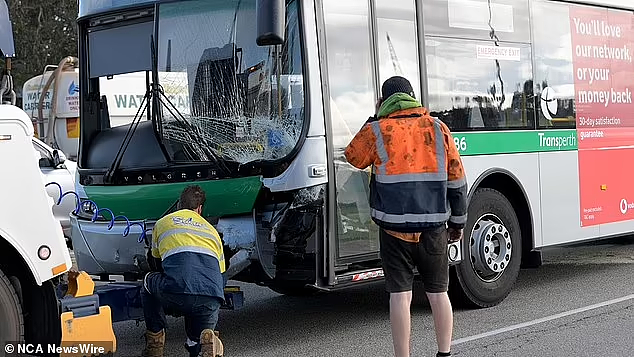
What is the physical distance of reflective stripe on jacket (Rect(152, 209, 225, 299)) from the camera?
20.2 ft

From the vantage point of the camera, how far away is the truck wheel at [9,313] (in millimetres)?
5238

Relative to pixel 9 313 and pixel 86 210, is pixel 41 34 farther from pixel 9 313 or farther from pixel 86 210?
pixel 9 313

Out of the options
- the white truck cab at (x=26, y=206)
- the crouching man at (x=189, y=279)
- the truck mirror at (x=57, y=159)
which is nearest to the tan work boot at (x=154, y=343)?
the crouching man at (x=189, y=279)

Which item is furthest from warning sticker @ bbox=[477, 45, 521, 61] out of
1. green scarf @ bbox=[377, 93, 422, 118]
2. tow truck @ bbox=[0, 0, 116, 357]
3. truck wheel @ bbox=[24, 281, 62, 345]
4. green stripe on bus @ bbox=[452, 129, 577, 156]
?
truck wheel @ bbox=[24, 281, 62, 345]

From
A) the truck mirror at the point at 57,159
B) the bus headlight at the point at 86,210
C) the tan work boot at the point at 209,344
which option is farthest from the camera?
the truck mirror at the point at 57,159

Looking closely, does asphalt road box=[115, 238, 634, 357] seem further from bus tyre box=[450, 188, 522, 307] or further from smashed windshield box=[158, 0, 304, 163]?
smashed windshield box=[158, 0, 304, 163]

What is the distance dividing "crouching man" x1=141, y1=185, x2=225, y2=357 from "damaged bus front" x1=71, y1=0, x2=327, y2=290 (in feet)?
1.75

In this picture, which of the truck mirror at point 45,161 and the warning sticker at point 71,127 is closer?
the truck mirror at point 45,161

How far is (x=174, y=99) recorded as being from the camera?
7.27 metres

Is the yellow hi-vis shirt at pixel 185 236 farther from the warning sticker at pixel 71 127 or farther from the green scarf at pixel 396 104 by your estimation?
the warning sticker at pixel 71 127

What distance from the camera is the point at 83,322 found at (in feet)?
18.6

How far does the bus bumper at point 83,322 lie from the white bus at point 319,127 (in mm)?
1223

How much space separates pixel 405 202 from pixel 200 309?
1509 millimetres

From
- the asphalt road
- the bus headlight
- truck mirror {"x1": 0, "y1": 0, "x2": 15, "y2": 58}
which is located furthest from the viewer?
the bus headlight
